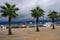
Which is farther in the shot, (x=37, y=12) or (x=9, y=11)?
(x=37, y=12)

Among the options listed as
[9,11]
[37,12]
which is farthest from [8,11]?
[37,12]

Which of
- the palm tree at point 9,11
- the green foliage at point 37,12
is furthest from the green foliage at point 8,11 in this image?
the green foliage at point 37,12

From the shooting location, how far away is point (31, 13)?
50688 millimetres

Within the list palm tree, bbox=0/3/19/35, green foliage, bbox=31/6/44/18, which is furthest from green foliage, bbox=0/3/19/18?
green foliage, bbox=31/6/44/18

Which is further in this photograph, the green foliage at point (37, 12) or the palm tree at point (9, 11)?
the green foliage at point (37, 12)

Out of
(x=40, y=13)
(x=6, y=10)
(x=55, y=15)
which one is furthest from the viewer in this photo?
(x=55, y=15)

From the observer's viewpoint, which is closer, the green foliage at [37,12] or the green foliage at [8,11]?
the green foliage at [8,11]

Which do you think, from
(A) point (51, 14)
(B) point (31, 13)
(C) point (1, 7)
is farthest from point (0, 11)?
(A) point (51, 14)

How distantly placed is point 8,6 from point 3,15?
7.99ft

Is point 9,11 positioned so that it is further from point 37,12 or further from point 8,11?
point 37,12

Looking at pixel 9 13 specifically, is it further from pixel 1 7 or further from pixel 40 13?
pixel 40 13

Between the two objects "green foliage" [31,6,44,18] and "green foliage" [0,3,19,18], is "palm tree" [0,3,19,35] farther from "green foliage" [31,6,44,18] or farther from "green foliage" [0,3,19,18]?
"green foliage" [31,6,44,18]

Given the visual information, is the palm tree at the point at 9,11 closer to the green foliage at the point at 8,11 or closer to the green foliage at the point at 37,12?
the green foliage at the point at 8,11

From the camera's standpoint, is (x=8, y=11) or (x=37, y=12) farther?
(x=37, y=12)
